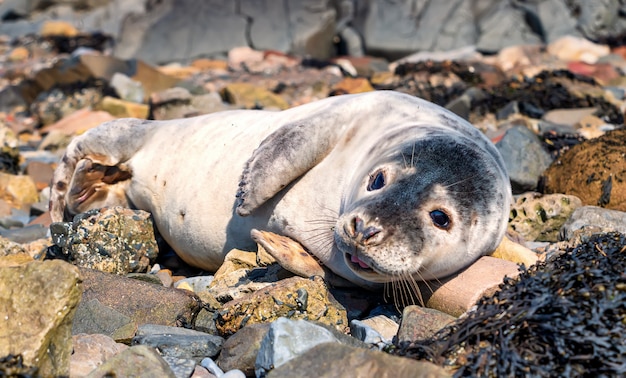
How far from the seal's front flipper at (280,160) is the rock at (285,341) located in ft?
4.36

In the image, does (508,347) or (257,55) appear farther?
(257,55)

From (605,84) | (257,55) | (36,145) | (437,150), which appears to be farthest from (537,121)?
(257,55)

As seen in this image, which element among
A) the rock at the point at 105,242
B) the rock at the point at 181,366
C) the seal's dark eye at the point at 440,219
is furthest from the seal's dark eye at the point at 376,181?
the rock at the point at 105,242

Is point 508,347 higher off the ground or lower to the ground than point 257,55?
higher

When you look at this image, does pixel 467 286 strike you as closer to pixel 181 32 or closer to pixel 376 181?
pixel 376 181

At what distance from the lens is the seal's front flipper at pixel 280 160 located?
4367mm

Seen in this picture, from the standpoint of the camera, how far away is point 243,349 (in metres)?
3.27

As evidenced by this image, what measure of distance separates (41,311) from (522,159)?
4.24 m

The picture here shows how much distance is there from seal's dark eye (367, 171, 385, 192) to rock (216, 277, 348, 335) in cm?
57

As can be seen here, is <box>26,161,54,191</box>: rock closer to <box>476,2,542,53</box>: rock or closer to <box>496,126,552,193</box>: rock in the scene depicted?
<box>496,126,552,193</box>: rock

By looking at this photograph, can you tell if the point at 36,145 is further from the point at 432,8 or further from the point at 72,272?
the point at 432,8

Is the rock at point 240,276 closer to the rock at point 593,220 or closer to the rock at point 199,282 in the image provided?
the rock at point 199,282

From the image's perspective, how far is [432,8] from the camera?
59.2ft

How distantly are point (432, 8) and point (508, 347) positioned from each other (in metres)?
15.9
